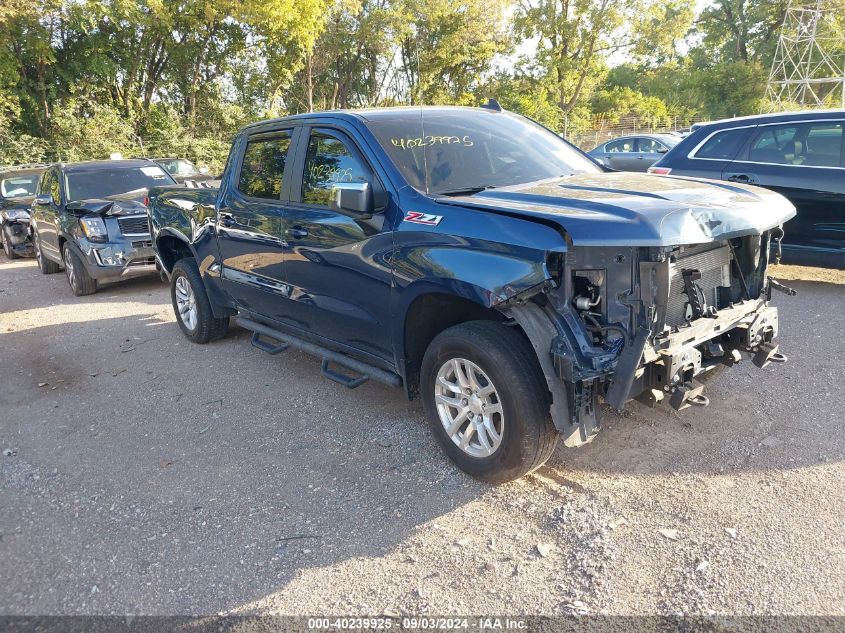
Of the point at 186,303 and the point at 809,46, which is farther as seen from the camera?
the point at 809,46

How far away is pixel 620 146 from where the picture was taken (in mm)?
17953

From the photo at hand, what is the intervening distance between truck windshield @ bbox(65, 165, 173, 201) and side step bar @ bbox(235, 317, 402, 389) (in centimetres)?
533

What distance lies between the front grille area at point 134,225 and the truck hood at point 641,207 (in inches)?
257

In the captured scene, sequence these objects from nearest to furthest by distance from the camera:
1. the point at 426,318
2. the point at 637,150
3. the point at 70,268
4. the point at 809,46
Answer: the point at 426,318 → the point at 70,268 → the point at 637,150 → the point at 809,46

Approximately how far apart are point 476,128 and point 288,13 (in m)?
20.7

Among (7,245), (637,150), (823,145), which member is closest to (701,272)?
(823,145)

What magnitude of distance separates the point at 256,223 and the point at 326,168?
0.87 metres

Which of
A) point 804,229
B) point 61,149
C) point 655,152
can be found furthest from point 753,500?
point 61,149

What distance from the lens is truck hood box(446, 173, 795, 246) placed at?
2.86 m

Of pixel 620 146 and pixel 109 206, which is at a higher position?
pixel 620 146

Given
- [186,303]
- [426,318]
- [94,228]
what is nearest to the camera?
[426,318]

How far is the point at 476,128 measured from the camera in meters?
4.43

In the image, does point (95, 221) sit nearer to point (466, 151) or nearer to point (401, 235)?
point (466, 151)

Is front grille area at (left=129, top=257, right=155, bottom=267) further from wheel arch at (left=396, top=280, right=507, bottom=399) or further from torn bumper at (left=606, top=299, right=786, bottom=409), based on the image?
torn bumper at (left=606, top=299, right=786, bottom=409)
